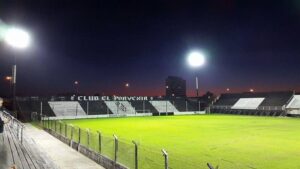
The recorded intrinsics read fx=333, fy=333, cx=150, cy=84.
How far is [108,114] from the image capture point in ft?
196

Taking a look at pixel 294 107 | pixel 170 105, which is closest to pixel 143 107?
pixel 170 105

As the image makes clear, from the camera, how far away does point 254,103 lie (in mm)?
62469

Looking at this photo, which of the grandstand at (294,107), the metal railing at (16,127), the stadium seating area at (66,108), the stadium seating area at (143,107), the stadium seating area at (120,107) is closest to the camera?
the metal railing at (16,127)

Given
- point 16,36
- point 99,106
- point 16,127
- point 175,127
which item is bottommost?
point 175,127

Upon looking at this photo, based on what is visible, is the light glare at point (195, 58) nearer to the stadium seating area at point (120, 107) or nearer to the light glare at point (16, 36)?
the stadium seating area at point (120, 107)

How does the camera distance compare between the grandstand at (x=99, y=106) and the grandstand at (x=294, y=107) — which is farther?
the grandstand at (x=99, y=106)

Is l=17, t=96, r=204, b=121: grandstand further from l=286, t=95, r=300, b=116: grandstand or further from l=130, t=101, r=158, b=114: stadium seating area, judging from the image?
l=286, t=95, r=300, b=116: grandstand

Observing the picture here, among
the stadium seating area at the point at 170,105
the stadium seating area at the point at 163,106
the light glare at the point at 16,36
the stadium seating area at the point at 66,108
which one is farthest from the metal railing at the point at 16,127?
the stadium seating area at the point at 163,106

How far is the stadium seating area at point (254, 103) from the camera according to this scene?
5716 cm

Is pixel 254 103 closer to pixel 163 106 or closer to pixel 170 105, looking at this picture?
pixel 170 105

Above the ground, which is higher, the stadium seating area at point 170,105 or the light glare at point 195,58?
the light glare at point 195,58

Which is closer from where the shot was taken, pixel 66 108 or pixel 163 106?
pixel 66 108

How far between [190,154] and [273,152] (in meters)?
4.43

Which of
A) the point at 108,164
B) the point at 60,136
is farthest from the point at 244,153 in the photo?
the point at 60,136
